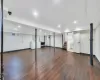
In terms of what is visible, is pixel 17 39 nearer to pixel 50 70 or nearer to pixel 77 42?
pixel 77 42

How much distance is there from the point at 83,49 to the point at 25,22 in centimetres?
592

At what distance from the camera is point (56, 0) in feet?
6.52

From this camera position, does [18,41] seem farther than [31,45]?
No

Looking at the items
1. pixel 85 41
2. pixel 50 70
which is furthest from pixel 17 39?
pixel 85 41

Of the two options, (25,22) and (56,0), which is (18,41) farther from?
(56,0)

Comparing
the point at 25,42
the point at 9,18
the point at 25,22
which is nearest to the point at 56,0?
the point at 9,18

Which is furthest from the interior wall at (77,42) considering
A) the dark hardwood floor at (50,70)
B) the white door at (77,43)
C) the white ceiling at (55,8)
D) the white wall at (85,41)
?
the white ceiling at (55,8)

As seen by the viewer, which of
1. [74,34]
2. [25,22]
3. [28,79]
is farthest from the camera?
[74,34]

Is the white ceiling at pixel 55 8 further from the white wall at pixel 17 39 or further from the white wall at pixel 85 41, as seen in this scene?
the white wall at pixel 17 39

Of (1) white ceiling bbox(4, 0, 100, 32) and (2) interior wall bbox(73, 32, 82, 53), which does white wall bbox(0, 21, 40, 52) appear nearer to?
(1) white ceiling bbox(4, 0, 100, 32)

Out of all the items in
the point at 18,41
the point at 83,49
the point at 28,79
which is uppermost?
the point at 18,41

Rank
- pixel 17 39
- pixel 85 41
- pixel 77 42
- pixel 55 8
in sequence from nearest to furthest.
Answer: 1. pixel 55 8
2. pixel 85 41
3. pixel 77 42
4. pixel 17 39

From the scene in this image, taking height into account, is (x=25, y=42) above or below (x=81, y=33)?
below

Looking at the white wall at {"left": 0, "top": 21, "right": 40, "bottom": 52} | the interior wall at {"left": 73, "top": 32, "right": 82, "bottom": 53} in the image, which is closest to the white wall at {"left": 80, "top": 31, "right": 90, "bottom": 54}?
the interior wall at {"left": 73, "top": 32, "right": 82, "bottom": 53}
